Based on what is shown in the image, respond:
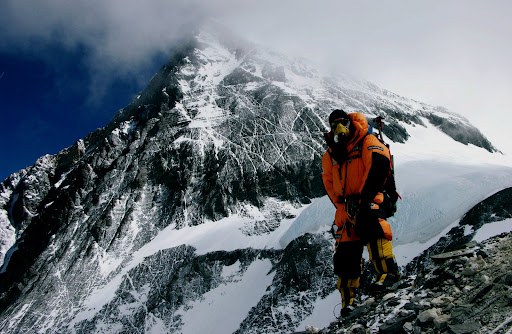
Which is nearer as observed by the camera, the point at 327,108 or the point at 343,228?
the point at 343,228

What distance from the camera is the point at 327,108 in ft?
255

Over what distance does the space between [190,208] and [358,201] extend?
60.1m

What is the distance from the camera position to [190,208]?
64.9m

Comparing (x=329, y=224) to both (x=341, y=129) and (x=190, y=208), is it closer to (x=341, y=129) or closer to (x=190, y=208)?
(x=190, y=208)

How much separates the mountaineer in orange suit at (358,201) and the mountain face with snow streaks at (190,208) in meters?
35.0

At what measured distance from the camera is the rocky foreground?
3.86 metres

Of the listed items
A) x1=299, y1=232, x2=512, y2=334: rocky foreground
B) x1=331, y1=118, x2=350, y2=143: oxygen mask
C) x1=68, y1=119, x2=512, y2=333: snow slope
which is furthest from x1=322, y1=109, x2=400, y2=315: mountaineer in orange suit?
x1=68, y1=119, x2=512, y2=333: snow slope

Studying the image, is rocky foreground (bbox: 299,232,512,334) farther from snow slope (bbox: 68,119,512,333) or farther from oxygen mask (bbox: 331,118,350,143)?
snow slope (bbox: 68,119,512,333)

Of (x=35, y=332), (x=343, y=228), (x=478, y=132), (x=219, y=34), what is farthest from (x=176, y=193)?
(x=478, y=132)

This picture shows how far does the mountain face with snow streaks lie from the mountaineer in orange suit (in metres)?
35.0

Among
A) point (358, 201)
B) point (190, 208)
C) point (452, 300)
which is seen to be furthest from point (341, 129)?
point (190, 208)

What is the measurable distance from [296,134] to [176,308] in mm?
41652

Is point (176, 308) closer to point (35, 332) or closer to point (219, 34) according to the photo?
point (35, 332)

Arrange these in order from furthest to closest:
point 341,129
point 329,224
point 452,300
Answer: point 329,224
point 341,129
point 452,300
